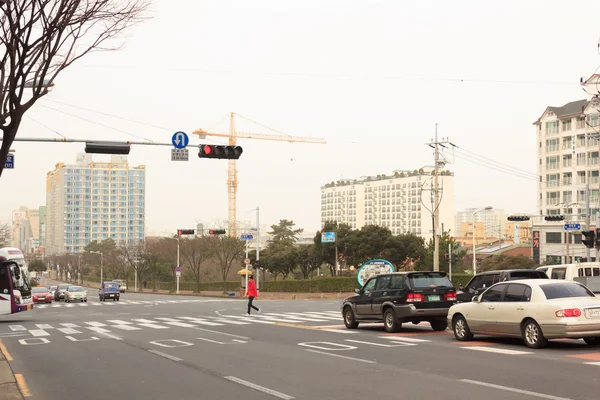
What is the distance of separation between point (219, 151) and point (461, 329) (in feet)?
32.5

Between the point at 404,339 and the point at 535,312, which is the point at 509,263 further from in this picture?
the point at 535,312

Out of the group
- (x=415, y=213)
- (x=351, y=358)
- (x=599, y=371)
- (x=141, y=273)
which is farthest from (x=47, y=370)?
(x=415, y=213)

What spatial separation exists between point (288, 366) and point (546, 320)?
550cm

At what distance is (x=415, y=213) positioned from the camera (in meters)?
195

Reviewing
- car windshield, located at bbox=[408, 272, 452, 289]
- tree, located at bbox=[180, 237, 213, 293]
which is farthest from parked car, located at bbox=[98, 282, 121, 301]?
car windshield, located at bbox=[408, 272, 452, 289]

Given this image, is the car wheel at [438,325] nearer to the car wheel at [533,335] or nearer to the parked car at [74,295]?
the car wheel at [533,335]

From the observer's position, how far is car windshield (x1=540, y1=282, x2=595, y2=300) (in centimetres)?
1512

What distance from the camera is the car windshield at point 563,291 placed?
49.6 feet

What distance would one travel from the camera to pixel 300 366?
13.4 metres

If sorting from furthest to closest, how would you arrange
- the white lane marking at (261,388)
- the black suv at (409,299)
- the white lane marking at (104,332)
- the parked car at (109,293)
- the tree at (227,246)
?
the tree at (227,246)
the parked car at (109,293)
the white lane marking at (104,332)
the black suv at (409,299)
the white lane marking at (261,388)

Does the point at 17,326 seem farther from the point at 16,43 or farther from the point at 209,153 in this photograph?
the point at 16,43

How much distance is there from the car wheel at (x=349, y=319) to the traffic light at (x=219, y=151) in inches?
238

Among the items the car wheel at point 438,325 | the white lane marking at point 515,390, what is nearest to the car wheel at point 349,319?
the car wheel at point 438,325

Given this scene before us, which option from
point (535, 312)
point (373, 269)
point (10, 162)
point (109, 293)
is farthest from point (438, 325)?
point (109, 293)
